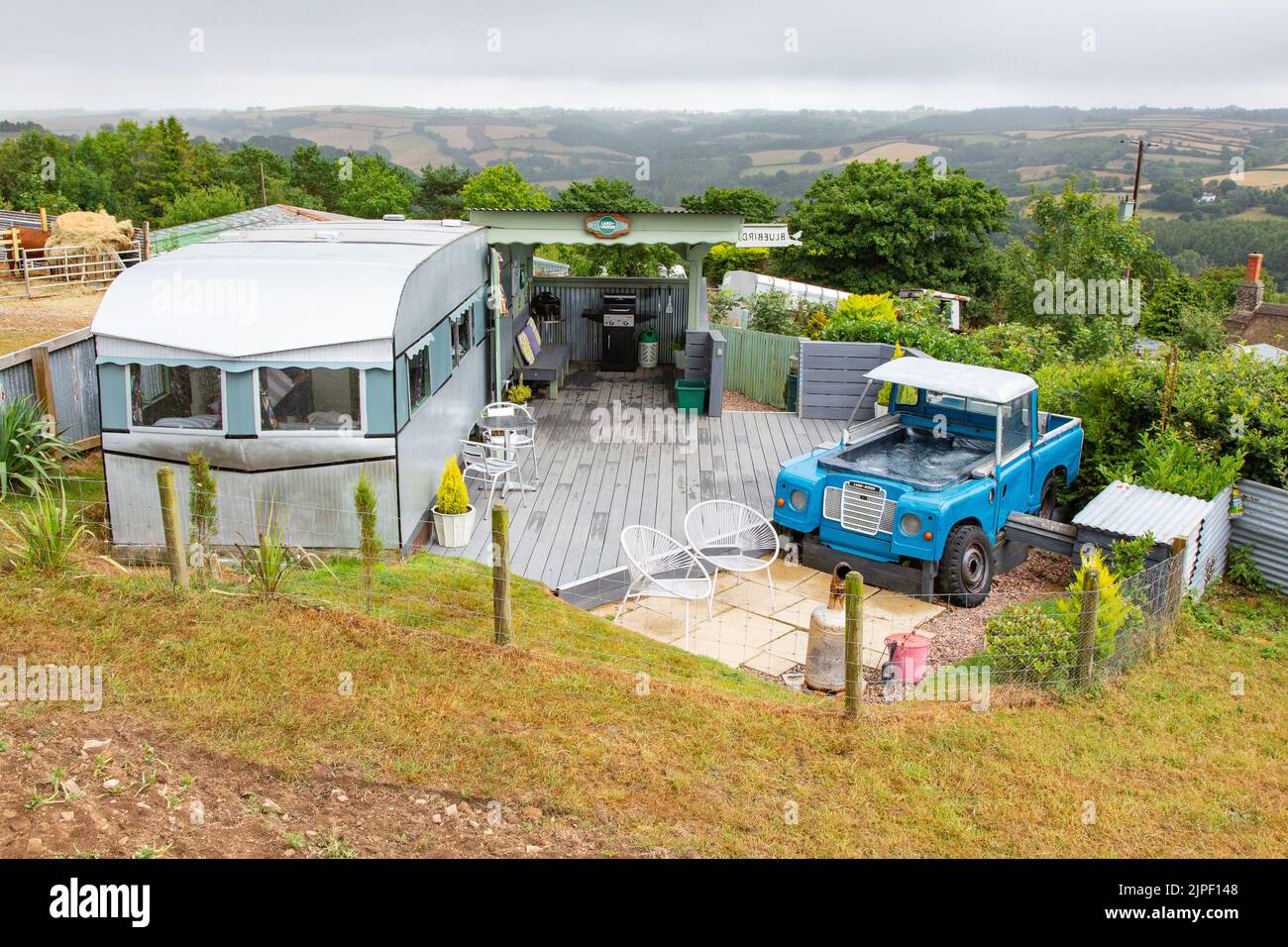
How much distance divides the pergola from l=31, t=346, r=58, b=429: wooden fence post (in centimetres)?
595

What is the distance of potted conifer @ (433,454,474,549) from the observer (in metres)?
10.6

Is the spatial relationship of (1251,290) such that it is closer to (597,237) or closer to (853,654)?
(597,237)

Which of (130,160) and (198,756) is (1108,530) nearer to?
(198,756)

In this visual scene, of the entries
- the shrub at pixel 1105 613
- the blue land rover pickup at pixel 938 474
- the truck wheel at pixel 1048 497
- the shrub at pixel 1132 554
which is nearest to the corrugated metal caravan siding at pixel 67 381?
the blue land rover pickup at pixel 938 474

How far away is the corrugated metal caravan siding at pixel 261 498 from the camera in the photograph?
31.9 feet

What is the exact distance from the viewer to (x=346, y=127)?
127 meters

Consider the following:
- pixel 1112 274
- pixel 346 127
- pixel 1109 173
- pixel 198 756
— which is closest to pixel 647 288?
pixel 1112 274

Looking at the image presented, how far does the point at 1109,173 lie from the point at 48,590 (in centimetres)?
10001

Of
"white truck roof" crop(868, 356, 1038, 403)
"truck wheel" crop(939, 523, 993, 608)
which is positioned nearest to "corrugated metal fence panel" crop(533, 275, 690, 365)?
"white truck roof" crop(868, 356, 1038, 403)

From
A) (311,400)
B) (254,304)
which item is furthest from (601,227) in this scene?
(311,400)

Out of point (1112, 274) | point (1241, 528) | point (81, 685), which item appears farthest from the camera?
point (1112, 274)

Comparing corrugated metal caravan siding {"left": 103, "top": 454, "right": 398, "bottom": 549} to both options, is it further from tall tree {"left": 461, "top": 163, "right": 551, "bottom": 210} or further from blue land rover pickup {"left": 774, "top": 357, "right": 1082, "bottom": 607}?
tall tree {"left": 461, "top": 163, "right": 551, "bottom": 210}

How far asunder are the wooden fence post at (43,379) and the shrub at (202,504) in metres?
4.53

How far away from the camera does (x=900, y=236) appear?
38.7 meters
